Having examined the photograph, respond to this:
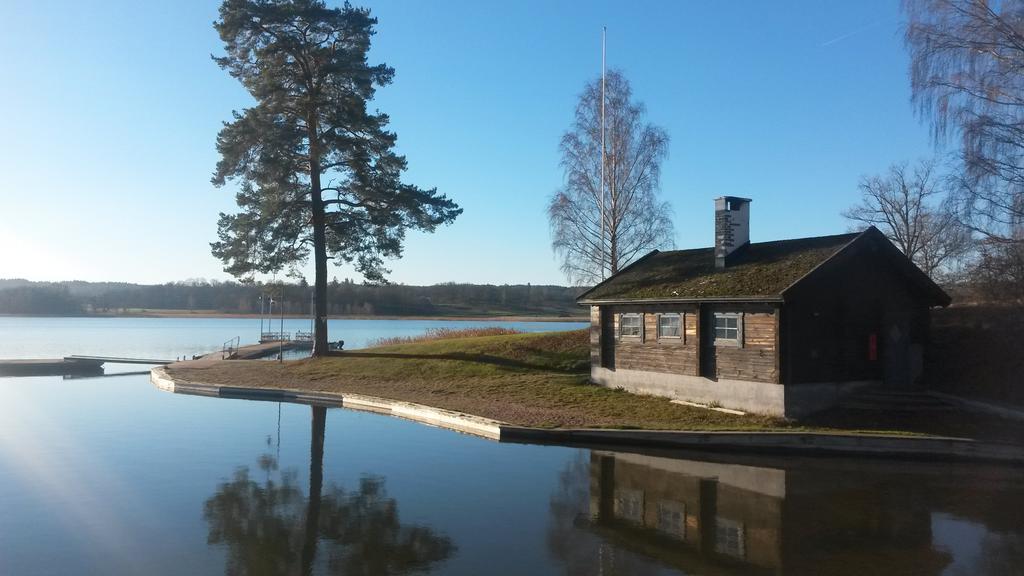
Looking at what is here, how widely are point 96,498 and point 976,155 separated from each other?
21.5 metres

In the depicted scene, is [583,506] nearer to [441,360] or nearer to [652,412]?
[652,412]

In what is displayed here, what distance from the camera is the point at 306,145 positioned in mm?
31078

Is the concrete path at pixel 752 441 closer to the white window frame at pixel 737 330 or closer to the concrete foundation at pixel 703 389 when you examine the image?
the concrete foundation at pixel 703 389

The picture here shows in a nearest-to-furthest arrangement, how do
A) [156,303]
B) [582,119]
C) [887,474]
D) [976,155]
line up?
[887,474] → [976,155] → [582,119] → [156,303]

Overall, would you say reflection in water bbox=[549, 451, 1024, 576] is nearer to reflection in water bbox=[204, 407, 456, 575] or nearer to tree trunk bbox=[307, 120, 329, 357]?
reflection in water bbox=[204, 407, 456, 575]

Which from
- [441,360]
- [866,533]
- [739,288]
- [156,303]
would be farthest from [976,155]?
[156,303]

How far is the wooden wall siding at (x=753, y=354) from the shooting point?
17016 millimetres

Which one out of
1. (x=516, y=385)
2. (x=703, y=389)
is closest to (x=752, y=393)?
(x=703, y=389)

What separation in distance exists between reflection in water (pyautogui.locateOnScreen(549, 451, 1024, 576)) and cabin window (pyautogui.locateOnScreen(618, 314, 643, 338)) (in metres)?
7.17

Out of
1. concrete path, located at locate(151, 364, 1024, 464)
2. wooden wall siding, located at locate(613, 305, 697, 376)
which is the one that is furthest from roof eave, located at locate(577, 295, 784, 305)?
concrete path, located at locate(151, 364, 1024, 464)

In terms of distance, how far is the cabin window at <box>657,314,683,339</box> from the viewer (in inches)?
770

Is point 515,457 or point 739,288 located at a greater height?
point 739,288

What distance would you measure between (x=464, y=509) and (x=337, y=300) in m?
97.3

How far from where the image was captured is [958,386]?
61.3ft
